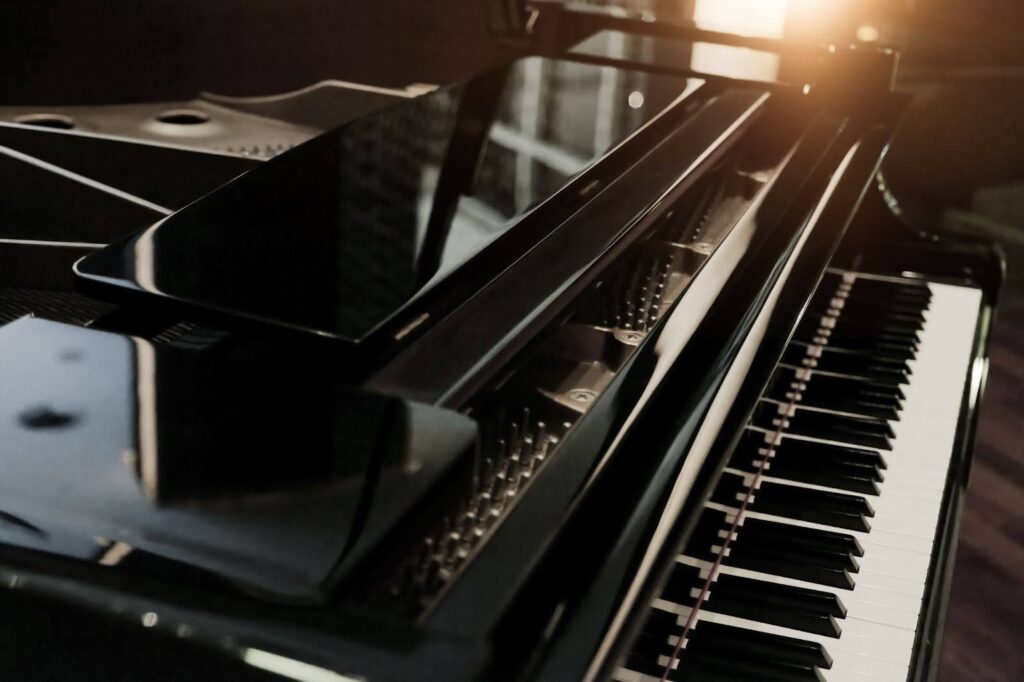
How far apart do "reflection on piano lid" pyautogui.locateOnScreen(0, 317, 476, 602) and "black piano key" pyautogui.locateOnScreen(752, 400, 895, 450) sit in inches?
29.7

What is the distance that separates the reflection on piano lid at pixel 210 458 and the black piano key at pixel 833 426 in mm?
754

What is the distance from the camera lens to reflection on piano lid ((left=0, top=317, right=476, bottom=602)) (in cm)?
65

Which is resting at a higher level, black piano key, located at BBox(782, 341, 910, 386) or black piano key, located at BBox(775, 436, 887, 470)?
black piano key, located at BBox(782, 341, 910, 386)

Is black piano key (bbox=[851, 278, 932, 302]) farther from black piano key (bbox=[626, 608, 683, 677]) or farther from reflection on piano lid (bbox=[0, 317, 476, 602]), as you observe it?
reflection on piano lid (bbox=[0, 317, 476, 602])


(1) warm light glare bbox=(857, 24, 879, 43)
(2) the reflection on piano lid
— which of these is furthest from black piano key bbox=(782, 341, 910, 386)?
(1) warm light glare bbox=(857, 24, 879, 43)

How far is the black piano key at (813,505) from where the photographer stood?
47.8 inches

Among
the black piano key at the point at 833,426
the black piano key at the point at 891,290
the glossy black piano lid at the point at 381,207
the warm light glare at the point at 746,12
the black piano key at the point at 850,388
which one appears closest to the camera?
the glossy black piano lid at the point at 381,207

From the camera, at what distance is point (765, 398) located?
49.8 inches

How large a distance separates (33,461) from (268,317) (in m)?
0.23

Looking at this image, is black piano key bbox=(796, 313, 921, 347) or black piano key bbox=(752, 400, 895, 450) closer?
black piano key bbox=(752, 400, 895, 450)

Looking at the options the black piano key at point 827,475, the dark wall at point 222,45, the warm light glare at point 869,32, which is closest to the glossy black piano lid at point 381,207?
the black piano key at point 827,475

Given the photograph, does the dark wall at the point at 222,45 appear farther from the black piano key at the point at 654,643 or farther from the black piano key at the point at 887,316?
the black piano key at the point at 654,643

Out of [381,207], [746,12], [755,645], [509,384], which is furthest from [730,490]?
[746,12]

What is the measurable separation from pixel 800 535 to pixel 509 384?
46cm
